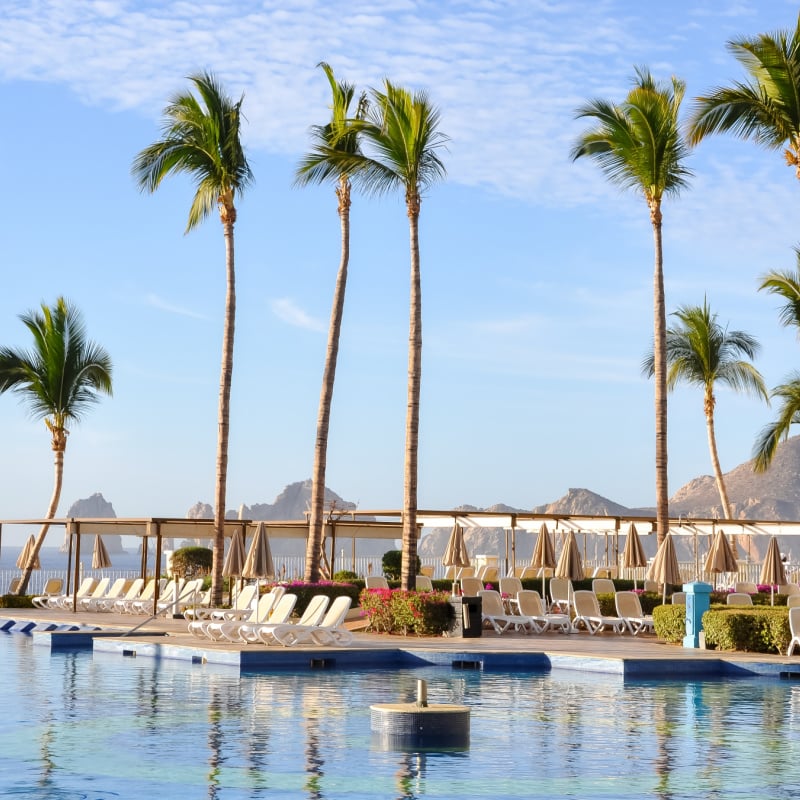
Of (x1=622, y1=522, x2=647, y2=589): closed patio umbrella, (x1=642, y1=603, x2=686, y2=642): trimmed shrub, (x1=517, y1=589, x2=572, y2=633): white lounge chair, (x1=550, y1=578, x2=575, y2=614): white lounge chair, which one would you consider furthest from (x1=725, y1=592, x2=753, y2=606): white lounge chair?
(x1=550, y1=578, x2=575, y2=614): white lounge chair

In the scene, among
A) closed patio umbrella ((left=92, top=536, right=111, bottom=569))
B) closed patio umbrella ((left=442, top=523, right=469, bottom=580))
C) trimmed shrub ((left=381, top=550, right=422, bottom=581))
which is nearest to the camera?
closed patio umbrella ((left=442, top=523, right=469, bottom=580))

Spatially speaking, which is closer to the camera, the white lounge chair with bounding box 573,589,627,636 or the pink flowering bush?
the pink flowering bush

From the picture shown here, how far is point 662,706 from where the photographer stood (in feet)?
43.0

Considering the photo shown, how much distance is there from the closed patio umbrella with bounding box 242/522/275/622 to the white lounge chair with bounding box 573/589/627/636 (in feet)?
17.5

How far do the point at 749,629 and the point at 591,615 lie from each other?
5.09 m

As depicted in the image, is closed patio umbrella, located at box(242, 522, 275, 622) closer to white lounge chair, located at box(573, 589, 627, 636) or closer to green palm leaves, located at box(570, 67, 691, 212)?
white lounge chair, located at box(573, 589, 627, 636)

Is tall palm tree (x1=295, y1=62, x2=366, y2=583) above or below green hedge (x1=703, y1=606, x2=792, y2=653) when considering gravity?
above

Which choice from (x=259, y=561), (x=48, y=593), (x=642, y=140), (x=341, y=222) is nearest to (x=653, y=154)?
(x=642, y=140)

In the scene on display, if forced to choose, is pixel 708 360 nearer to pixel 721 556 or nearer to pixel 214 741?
pixel 721 556

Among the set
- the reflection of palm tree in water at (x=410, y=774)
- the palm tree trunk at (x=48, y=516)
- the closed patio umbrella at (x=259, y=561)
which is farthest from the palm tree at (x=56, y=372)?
the reflection of palm tree in water at (x=410, y=774)

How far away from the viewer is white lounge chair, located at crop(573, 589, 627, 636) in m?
22.1

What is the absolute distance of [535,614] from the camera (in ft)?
73.0

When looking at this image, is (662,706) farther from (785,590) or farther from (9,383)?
(9,383)

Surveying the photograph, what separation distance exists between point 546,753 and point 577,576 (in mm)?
14949
